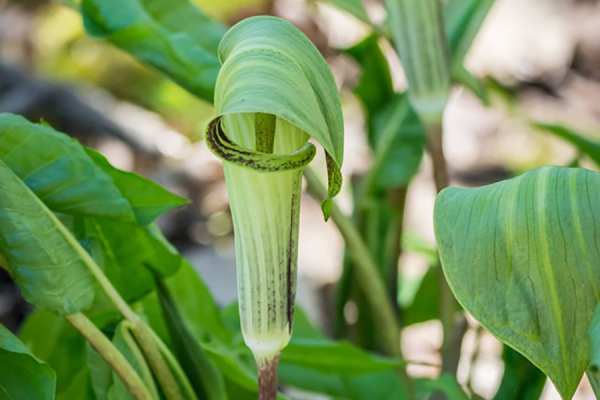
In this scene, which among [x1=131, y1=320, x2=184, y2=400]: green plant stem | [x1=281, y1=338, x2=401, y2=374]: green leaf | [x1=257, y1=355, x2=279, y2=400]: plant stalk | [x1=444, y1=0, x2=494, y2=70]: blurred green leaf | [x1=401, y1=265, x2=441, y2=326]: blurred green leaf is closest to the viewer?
[x1=257, y1=355, x2=279, y2=400]: plant stalk

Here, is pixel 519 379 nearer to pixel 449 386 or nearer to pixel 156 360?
pixel 449 386

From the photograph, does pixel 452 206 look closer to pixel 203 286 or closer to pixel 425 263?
pixel 203 286

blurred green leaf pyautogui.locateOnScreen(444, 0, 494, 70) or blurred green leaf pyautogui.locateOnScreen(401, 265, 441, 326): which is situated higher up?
blurred green leaf pyautogui.locateOnScreen(444, 0, 494, 70)

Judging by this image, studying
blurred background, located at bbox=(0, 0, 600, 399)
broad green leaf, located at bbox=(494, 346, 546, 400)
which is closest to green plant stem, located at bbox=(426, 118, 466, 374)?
broad green leaf, located at bbox=(494, 346, 546, 400)

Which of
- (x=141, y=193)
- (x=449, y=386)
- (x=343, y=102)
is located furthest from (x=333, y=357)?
(x=343, y=102)

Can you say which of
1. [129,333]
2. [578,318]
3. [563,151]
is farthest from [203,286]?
[563,151]

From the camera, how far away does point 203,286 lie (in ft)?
3.14

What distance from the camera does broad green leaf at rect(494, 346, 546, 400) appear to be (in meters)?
0.84

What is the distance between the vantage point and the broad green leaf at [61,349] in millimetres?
922

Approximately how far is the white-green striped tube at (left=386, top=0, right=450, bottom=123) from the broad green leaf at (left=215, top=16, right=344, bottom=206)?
1.02ft

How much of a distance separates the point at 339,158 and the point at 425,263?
1676 mm

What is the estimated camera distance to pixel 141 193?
→ 78 centimetres

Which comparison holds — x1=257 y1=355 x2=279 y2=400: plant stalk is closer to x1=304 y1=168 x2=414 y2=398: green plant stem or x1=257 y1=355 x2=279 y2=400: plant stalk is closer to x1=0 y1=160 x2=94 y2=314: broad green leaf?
x1=0 y1=160 x2=94 y2=314: broad green leaf

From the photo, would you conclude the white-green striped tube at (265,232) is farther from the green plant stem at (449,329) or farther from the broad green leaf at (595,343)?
the green plant stem at (449,329)
